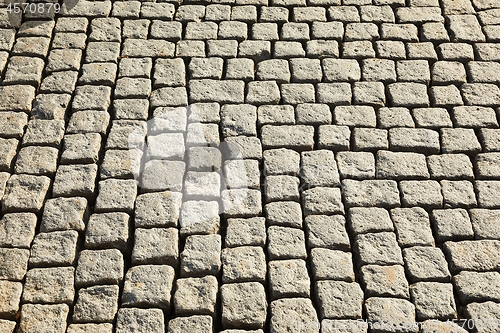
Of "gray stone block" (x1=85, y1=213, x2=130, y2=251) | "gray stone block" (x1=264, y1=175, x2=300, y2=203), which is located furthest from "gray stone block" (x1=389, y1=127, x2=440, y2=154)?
"gray stone block" (x1=85, y1=213, x2=130, y2=251)

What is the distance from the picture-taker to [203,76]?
5.39 m

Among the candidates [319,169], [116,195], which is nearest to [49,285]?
[116,195]

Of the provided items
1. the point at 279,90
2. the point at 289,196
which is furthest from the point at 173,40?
the point at 289,196

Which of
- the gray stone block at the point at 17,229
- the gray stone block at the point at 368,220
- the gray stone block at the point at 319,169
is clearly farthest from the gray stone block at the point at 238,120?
the gray stone block at the point at 17,229

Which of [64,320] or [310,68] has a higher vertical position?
[310,68]

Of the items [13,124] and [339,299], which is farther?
[13,124]

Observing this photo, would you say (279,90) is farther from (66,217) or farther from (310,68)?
(66,217)

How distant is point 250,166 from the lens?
4680 mm

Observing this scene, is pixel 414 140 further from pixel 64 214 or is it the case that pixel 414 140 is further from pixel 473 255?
pixel 64 214

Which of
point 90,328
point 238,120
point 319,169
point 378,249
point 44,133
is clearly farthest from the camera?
point 238,120

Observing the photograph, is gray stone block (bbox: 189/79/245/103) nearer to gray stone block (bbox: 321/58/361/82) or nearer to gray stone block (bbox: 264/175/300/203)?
gray stone block (bbox: 321/58/361/82)

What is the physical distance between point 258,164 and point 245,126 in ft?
1.38

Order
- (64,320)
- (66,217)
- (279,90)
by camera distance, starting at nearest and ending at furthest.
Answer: (64,320) < (66,217) < (279,90)

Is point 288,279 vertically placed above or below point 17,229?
above
